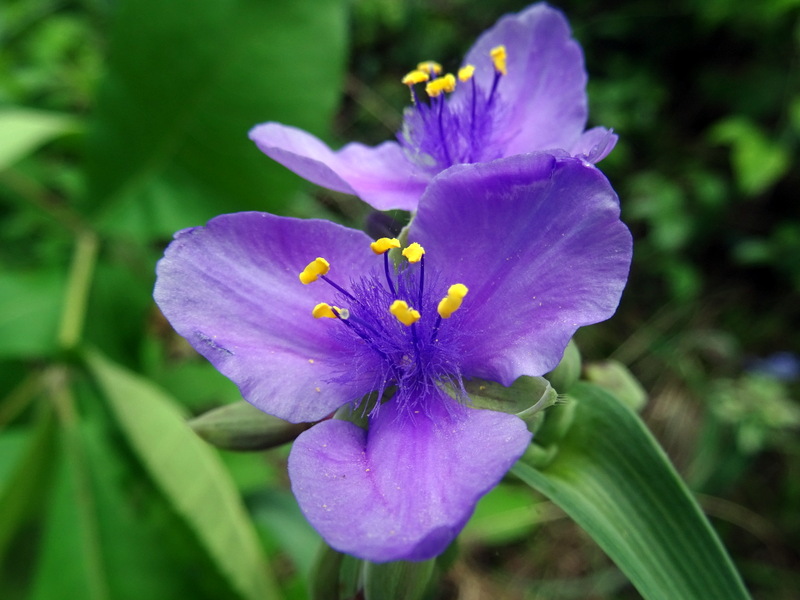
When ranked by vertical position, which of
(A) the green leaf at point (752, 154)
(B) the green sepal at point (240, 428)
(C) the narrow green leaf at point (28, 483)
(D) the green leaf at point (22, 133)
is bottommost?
(A) the green leaf at point (752, 154)

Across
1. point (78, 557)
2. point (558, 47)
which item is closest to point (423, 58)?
point (558, 47)

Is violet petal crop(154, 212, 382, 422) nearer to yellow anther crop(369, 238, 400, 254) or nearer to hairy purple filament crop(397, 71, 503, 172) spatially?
yellow anther crop(369, 238, 400, 254)

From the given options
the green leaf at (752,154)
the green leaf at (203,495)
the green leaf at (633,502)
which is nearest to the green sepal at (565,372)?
the green leaf at (633,502)

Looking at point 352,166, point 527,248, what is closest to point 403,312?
point 527,248

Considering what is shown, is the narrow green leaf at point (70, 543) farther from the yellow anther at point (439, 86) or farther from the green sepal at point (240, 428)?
the yellow anther at point (439, 86)

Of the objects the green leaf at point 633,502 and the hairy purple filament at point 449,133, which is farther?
the hairy purple filament at point 449,133

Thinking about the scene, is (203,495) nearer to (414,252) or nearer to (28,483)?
(28,483)

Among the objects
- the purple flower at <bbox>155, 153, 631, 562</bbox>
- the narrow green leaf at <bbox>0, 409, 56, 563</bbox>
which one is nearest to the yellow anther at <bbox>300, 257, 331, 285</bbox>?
the purple flower at <bbox>155, 153, 631, 562</bbox>
